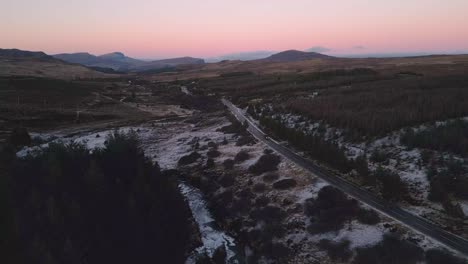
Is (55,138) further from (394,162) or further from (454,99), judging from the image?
(454,99)

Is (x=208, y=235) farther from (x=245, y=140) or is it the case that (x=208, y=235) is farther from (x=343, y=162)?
(x=245, y=140)

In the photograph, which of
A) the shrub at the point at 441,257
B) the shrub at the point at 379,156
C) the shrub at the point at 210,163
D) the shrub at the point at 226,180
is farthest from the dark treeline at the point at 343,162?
the shrub at the point at 210,163

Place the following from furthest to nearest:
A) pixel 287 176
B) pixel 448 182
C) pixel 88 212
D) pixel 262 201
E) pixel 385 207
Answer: pixel 287 176, pixel 262 201, pixel 448 182, pixel 385 207, pixel 88 212

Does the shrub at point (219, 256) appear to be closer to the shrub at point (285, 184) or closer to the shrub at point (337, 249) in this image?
the shrub at point (337, 249)

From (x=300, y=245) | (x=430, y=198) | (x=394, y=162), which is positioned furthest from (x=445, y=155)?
(x=300, y=245)

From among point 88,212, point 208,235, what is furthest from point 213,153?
point 88,212

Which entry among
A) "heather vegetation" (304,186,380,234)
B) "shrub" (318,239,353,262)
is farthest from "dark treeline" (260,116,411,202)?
"shrub" (318,239,353,262)

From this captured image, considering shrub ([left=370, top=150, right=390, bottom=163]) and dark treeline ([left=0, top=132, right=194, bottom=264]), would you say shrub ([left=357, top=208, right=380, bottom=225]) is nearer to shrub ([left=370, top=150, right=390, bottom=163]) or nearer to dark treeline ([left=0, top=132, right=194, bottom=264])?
shrub ([left=370, top=150, right=390, bottom=163])
